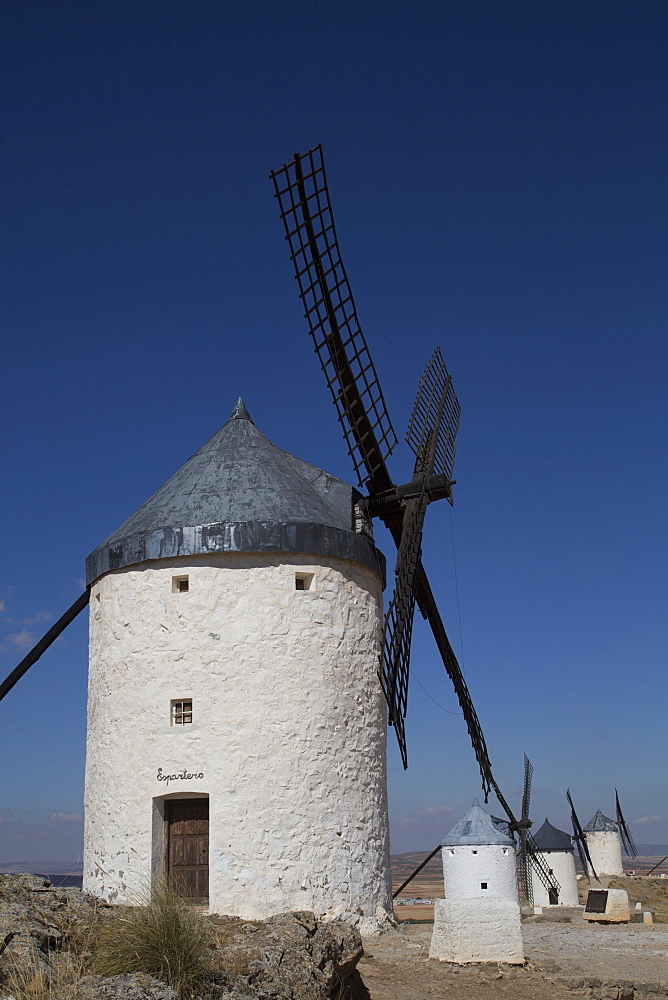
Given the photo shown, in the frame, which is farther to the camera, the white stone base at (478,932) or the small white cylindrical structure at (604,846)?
the small white cylindrical structure at (604,846)

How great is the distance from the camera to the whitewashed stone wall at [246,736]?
12.2m

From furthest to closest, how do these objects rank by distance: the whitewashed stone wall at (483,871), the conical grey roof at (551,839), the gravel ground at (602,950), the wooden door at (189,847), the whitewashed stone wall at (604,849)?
the whitewashed stone wall at (604,849), the conical grey roof at (551,839), the whitewashed stone wall at (483,871), the wooden door at (189,847), the gravel ground at (602,950)

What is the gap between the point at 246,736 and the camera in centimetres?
1253

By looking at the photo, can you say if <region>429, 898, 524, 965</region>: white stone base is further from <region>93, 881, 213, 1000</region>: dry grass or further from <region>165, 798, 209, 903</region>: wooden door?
<region>93, 881, 213, 1000</region>: dry grass

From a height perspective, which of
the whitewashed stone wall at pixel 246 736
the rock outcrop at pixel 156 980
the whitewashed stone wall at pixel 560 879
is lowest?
the whitewashed stone wall at pixel 560 879

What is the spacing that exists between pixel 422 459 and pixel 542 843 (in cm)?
2070

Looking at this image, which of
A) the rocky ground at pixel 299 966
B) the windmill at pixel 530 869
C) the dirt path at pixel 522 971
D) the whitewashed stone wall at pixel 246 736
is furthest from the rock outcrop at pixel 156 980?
the windmill at pixel 530 869

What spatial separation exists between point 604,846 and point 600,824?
3.15 feet

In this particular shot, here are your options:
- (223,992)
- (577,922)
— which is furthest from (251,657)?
(577,922)

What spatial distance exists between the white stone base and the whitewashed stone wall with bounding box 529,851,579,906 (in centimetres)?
2133

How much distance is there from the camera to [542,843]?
32.5 m

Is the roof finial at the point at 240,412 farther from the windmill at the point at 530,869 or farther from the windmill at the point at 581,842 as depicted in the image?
the windmill at the point at 581,842

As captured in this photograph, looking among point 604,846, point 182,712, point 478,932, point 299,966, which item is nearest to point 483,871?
point 478,932

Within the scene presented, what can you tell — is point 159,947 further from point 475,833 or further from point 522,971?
point 475,833
